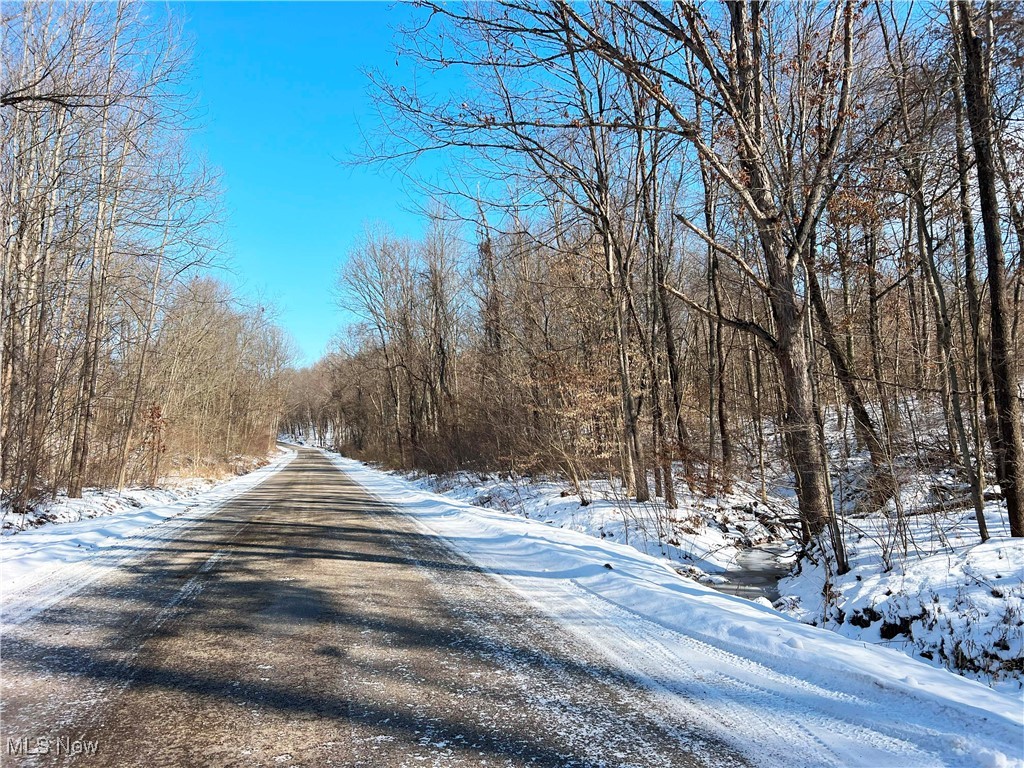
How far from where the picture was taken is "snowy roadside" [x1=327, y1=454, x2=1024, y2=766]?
9.06ft

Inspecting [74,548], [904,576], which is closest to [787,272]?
[904,576]

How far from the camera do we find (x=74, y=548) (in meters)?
8.03

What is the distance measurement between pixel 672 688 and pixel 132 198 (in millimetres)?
16936

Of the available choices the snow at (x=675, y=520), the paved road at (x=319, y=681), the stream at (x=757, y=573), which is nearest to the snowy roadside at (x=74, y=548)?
the paved road at (x=319, y=681)

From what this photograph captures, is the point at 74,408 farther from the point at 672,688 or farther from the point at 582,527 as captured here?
the point at 672,688

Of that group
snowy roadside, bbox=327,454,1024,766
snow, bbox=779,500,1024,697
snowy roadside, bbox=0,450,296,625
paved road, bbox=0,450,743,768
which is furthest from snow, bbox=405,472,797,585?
snowy roadside, bbox=0,450,296,625

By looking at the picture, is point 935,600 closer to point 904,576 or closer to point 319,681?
point 904,576

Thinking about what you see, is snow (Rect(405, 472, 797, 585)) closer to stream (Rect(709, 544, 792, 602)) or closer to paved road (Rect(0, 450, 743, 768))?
stream (Rect(709, 544, 792, 602))

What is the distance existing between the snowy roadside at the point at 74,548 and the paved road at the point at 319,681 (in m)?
0.36

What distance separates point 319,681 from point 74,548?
6.71 metres

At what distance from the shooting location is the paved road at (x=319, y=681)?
107 inches

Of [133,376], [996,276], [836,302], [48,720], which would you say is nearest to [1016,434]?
[996,276]

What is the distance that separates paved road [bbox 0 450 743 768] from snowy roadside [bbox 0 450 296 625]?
358mm

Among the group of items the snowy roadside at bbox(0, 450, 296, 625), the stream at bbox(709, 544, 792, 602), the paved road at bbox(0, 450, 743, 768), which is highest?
the paved road at bbox(0, 450, 743, 768)
